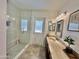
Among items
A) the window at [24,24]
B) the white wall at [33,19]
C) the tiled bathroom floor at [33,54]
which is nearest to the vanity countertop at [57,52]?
the tiled bathroom floor at [33,54]

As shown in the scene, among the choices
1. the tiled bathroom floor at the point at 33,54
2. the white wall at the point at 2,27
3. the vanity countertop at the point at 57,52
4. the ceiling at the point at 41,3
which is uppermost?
the ceiling at the point at 41,3

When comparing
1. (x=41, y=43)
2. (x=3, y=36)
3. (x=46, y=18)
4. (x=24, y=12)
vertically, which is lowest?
(x=41, y=43)

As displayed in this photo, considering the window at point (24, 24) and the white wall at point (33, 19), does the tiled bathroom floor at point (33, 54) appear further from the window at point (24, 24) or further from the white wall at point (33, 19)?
the window at point (24, 24)

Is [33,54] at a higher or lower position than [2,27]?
lower

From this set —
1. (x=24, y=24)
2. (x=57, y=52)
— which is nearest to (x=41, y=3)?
(x=24, y=24)

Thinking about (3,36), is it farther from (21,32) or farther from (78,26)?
(21,32)

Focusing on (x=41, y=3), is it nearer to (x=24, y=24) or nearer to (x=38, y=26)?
(x=38, y=26)

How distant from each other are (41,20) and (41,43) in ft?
4.65

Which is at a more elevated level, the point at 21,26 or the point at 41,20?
the point at 41,20

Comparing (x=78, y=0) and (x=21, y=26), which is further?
(x=21, y=26)

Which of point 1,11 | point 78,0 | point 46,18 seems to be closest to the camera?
point 1,11

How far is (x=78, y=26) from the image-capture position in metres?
1.98

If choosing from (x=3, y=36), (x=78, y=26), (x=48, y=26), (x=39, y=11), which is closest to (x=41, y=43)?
(x=48, y=26)

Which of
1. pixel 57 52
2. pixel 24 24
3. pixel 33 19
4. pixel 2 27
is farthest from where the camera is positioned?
pixel 24 24
